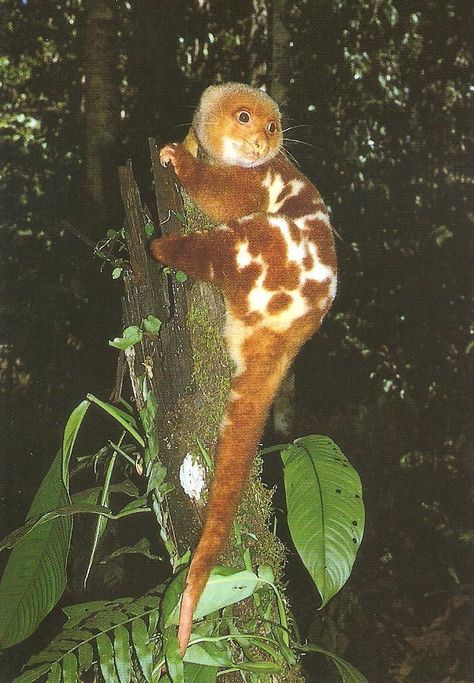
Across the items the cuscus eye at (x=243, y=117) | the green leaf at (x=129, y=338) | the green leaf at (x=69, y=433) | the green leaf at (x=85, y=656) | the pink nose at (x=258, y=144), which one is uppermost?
the cuscus eye at (x=243, y=117)

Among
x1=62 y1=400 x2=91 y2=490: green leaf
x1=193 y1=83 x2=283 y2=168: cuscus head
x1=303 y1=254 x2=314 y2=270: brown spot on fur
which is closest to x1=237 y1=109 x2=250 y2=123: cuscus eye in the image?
x1=193 y1=83 x2=283 y2=168: cuscus head

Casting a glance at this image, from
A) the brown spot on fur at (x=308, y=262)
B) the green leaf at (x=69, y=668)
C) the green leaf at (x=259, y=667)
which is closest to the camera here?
the green leaf at (x=69, y=668)

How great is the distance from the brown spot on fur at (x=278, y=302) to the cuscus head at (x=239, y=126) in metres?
0.35

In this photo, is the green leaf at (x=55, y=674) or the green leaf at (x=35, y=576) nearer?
the green leaf at (x=55, y=674)

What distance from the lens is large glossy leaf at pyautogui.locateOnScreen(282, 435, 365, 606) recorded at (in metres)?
1.56

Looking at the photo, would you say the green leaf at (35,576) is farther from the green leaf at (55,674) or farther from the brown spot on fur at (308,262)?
the brown spot on fur at (308,262)

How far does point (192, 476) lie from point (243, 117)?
2.94 ft

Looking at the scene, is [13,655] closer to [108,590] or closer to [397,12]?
[108,590]

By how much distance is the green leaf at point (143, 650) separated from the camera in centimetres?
142

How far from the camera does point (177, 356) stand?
160 cm

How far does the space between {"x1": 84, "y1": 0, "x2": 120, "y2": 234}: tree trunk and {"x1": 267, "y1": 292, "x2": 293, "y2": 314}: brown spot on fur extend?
605 millimetres

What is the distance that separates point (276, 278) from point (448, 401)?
2.66 feet

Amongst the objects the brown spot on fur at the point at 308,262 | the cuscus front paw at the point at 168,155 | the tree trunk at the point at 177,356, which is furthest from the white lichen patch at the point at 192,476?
the cuscus front paw at the point at 168,155

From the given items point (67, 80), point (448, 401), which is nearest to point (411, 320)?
point (448, 401)
